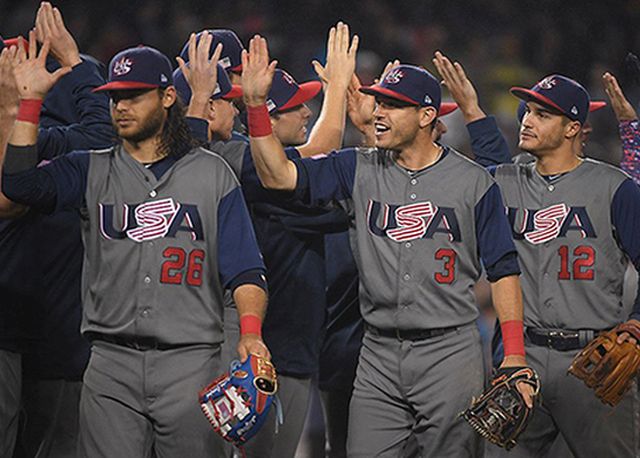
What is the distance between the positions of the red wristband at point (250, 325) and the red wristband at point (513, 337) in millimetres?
1035

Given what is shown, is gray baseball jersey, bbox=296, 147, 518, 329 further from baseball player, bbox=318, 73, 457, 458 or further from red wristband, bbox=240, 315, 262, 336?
baseball player, bbox=318, 73, 457, 458

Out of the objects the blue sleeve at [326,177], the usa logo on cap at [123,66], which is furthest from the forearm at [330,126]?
the usa logo on cap at [123,66]

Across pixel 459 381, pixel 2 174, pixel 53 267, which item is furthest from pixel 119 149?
pixel 459 381

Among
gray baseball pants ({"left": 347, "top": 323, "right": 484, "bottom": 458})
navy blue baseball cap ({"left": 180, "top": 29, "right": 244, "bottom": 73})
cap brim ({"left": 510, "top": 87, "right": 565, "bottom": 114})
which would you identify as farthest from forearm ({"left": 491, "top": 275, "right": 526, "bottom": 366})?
navy blue baseball cap ({"left": 180, "top": 29, "right": 244, "bottom": 73})

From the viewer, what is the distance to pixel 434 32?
38.1 ft

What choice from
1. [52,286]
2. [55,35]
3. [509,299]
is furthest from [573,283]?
[55,35]

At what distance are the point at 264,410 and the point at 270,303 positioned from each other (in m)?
1.30

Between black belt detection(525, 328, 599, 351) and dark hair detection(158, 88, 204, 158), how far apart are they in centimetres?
177

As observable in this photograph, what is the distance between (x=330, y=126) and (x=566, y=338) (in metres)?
1.36

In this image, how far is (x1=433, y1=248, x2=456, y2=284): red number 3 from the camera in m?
4.90

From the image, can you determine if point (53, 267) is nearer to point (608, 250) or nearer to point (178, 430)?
point (178, 430)

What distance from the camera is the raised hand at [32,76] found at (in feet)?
14.7

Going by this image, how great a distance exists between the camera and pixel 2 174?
14.6 feet

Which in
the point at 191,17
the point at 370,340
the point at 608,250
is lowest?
the point at 191,17
